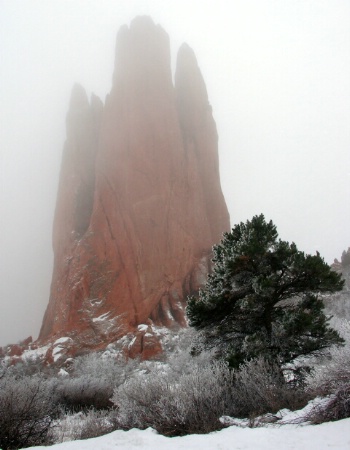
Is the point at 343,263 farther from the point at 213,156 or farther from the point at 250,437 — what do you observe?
the point at 250,437

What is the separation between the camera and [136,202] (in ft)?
102

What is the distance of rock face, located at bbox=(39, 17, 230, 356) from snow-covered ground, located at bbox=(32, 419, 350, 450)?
17.2m

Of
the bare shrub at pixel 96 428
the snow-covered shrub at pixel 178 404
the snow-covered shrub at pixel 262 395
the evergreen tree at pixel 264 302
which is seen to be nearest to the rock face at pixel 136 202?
the evergreen tree at pixel 264 302

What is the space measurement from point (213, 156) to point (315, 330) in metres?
31.8

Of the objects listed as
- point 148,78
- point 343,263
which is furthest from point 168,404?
point 148,78

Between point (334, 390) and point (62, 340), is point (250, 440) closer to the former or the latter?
point (334, 390)

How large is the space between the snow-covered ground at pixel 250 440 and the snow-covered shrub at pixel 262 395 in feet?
4.38

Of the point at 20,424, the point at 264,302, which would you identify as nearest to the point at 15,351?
the point at 20,424

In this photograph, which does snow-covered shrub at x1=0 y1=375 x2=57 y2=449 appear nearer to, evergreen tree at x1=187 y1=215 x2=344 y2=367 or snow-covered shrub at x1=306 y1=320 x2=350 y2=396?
evergreen tree at x1=187 y1=215 x2=344 y2=367

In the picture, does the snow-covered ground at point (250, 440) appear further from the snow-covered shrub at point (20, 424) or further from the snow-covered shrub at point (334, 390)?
the snow-covered shrub at point (20, 424)

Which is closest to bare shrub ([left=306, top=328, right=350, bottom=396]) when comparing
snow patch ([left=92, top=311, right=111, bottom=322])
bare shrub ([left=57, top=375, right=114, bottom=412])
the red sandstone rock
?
bare shrub ([left=57, top=375, right=114, bottom=412])

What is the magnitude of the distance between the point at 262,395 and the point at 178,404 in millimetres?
1651

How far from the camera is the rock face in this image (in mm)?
26703

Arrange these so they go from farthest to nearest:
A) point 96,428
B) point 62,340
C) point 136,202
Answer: point 136,202, point 62,340, point 96,428
